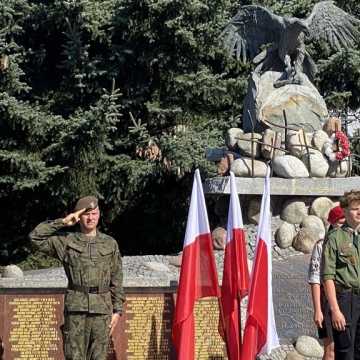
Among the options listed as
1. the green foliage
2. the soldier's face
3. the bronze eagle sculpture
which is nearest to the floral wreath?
the bronze eagle sculpture

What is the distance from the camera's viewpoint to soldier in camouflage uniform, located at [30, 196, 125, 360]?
532cm

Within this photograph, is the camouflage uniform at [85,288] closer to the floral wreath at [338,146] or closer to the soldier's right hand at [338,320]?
the soldier's right hand at [338,320]

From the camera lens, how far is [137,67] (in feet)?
51.4

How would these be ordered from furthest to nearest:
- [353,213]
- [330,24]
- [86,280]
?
1. [330,24]
2. [86,280]
3. [353,213]

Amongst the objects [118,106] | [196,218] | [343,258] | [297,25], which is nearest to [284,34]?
[297,25]

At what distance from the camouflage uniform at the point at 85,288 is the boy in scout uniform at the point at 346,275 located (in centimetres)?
147

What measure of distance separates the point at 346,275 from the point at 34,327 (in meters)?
2.59

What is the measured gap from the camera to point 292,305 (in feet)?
26.7

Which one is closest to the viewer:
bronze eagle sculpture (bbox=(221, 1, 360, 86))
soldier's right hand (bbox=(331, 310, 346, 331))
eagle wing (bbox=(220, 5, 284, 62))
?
soldier's right hand (bbox=(331, 310, 346, 331))

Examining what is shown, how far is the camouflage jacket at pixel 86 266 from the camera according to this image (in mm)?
5348

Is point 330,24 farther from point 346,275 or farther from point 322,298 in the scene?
point 346,275

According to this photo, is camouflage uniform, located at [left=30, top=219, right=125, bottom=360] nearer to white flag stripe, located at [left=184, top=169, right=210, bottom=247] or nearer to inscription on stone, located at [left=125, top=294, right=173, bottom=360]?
inscription on stone, located at [left=125, top=294, right=173, bottom=360]

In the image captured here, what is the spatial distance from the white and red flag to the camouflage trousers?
3.79ft

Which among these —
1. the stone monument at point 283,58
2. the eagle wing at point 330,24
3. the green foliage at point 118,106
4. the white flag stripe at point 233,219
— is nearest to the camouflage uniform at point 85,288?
the white flag stripe at point 233,219
